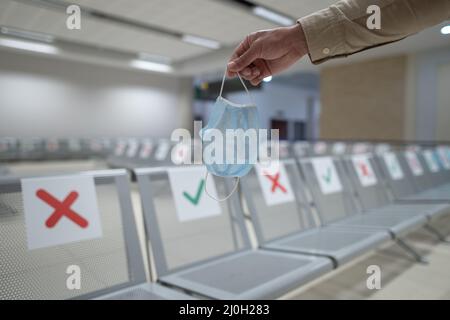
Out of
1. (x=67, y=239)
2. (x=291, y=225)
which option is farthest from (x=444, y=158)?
(x=67, y=239)

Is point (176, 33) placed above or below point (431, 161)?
above

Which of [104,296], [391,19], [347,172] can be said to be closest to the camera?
[391,19]

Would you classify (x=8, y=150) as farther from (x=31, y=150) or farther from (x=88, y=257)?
(x=88, y=257)

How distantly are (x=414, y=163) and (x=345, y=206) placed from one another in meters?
2.11

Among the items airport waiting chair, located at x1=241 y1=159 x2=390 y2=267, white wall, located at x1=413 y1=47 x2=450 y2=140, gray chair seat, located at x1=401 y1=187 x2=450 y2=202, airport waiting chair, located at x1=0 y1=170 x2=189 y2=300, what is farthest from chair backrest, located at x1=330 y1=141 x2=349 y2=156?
airport waiting chair, located at x1=0 y1=170 x2=189 y2=300

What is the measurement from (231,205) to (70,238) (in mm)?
953

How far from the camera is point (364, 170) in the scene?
11.5ft

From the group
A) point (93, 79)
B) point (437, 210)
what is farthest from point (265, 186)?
point (93, 79)

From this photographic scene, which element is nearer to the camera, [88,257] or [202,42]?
[88,257]

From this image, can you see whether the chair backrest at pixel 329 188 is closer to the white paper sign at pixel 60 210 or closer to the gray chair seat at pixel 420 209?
the gray chair seat at pixel 420 209

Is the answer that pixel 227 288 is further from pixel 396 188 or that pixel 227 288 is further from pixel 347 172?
pixel 396 188

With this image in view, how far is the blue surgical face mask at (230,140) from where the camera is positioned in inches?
38.1

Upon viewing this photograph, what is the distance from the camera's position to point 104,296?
1.50 meters

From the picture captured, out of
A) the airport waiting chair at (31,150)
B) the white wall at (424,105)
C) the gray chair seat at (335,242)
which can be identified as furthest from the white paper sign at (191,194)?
the airport waiting chair at (31,150)
